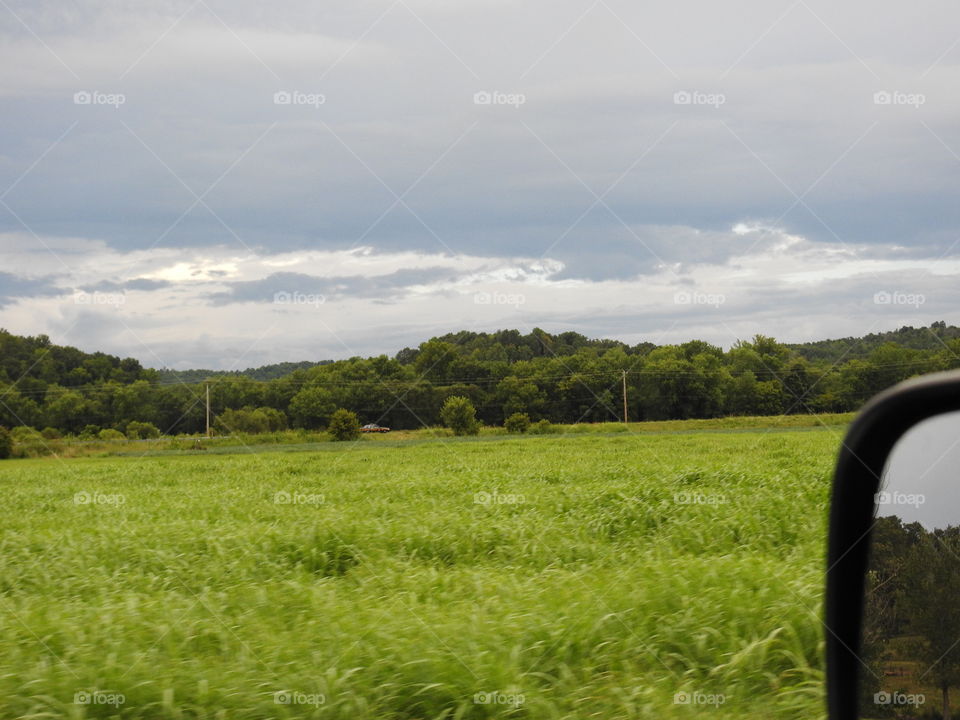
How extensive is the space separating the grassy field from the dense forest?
4249 cm

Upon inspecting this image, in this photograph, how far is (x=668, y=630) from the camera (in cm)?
454

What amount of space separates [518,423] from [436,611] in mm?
44309

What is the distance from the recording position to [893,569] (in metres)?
1.37

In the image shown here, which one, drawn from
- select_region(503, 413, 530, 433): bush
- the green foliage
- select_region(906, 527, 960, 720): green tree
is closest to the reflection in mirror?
select_region(906, 527, 960, 720): green tree

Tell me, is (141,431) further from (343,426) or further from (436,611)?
(436,611)

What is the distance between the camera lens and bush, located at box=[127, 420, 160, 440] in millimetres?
52094

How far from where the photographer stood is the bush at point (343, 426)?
42.8 metres

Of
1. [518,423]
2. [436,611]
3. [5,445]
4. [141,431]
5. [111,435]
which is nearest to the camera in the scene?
[436,611]

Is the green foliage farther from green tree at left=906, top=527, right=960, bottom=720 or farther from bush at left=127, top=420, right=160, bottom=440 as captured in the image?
green tree at left=906, top=527, right=960, bottom=720

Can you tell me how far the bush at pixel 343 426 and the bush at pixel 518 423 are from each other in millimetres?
10116

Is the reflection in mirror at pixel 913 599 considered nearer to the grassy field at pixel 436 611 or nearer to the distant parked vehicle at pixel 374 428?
the grassy field at pixel 436 611

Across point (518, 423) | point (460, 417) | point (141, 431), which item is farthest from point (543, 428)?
point (141, 431)

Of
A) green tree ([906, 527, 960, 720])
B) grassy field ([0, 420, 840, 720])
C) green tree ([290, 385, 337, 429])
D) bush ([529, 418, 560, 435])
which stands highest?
green tree ([290, 385, 337, 429])

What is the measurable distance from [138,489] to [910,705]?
17425 mm
